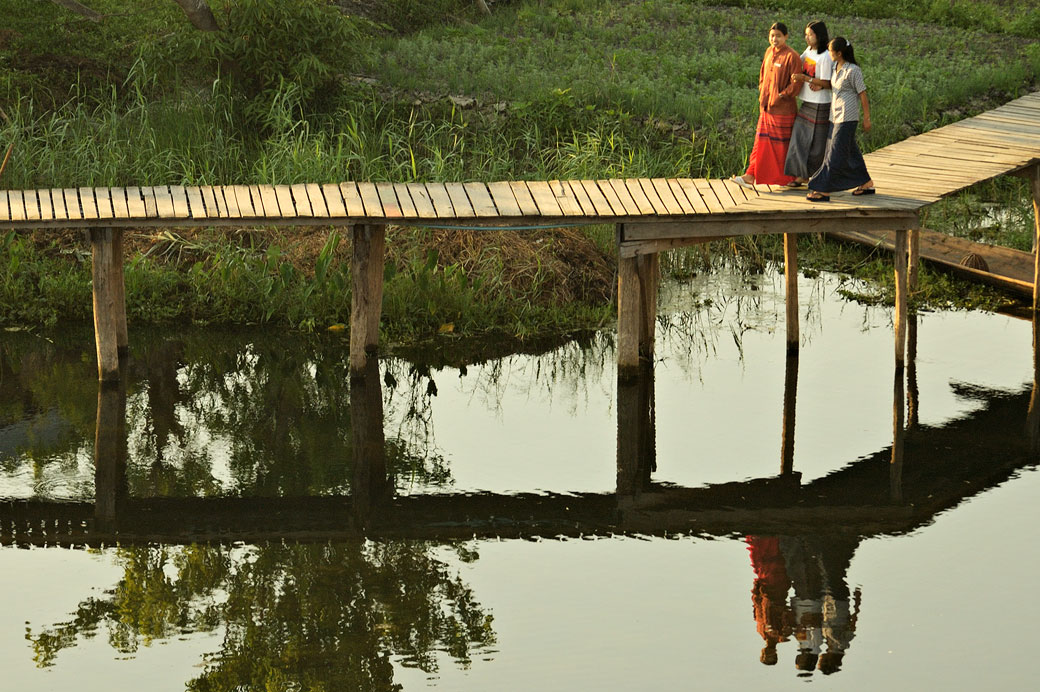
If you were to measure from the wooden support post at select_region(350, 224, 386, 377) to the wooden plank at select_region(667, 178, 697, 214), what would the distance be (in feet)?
6.47

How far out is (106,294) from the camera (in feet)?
31.5

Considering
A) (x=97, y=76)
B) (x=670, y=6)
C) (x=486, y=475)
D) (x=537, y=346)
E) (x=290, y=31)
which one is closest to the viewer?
(x=486, y=475)

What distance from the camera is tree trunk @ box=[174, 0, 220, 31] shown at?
14.1m

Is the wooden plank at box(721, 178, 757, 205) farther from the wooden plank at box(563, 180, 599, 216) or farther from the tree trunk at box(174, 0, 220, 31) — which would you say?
the tree trunk at box(174, 0, 220, 31)

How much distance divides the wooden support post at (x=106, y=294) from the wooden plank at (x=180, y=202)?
0.46 meters

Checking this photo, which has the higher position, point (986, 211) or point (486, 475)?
point (986, 211)

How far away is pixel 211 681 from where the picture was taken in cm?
604

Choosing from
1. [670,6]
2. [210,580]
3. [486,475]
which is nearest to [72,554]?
[210,580]

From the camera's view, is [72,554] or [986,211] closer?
[72,554]

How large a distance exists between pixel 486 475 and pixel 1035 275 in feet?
17.6

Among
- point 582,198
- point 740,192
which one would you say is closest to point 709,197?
point 740,192

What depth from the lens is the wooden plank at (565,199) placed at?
946 centimetres

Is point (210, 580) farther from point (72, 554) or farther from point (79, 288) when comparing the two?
point (79, 288)

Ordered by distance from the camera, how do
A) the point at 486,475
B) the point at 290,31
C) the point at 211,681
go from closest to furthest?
the point at 211,681 → the point at 486,475 → the point at 290,31
